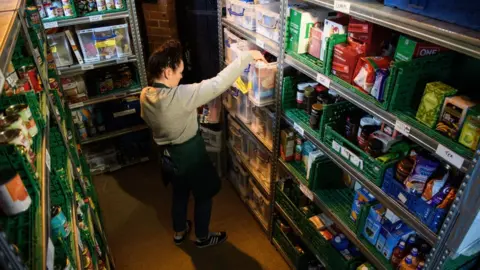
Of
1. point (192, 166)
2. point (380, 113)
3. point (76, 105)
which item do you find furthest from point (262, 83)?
point (76, 105)

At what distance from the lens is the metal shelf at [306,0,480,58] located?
44.9 inches

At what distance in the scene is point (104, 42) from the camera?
125 inches

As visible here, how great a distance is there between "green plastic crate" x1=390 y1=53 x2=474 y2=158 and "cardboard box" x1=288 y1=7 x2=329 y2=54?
0.69 m

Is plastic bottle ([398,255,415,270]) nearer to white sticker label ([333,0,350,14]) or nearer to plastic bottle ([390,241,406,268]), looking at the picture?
plastic bottle ([390,241,406,268])

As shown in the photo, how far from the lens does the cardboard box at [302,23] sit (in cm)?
198

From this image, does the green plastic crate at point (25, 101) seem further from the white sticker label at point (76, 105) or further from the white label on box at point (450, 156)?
the white sticker label at point (76, 105)

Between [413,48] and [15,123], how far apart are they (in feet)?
4.96

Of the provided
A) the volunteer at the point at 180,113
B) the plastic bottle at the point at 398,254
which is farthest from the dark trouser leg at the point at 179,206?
the plastic bottle at the point at 398,254

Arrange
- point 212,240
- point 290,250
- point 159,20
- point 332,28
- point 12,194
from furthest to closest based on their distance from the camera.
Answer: point 159,20, point 212,240, point 290,250, point 332,28, point 12,194

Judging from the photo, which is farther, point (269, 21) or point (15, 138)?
point (269, 21)

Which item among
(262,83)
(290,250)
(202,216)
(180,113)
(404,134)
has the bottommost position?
(290,250)

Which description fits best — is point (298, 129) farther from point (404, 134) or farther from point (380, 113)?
point (404, 134)

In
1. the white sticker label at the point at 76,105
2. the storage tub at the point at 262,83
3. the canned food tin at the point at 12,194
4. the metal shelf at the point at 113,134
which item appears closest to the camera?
the canned food tin at the point at 12,194

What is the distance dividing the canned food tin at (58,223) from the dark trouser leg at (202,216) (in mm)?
1242
